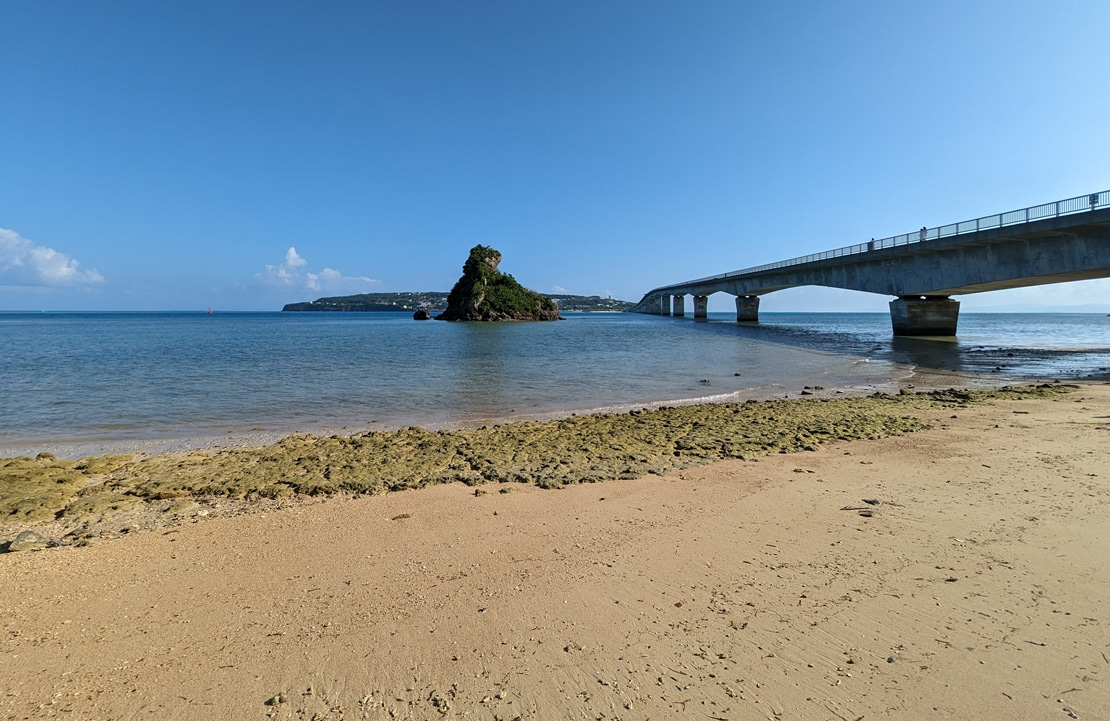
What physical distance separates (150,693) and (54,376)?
2544cm

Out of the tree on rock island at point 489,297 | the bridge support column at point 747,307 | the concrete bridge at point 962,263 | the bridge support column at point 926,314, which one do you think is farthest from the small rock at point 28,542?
the tree on rock island at point 489,297

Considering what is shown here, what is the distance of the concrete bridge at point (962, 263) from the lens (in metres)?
26.2

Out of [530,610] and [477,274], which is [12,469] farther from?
[477,274]

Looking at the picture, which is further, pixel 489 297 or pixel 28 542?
pixel 489 297

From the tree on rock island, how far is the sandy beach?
351 feet

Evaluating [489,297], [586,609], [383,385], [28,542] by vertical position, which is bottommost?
[586,609]

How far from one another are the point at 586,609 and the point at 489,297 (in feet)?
367

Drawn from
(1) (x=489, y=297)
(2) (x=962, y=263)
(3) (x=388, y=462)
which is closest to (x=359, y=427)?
(3) (x=388, y=462)

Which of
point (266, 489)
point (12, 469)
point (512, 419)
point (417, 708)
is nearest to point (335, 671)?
point (417, 708)

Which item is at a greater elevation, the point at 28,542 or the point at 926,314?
the point at 926,314

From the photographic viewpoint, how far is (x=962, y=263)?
3459cm

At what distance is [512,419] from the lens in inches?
515

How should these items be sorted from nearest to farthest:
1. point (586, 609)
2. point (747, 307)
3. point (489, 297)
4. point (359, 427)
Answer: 1. point (586, 609)
2. point (359, 427)
3. point (747, 307)
4. point (489, 297)

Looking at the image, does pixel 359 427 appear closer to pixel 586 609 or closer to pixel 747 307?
pixel 586 609
